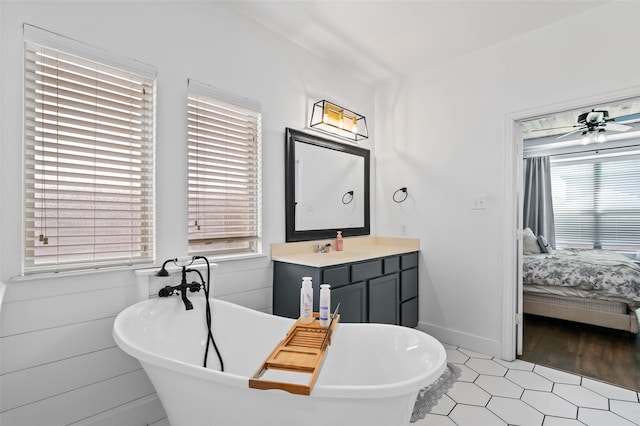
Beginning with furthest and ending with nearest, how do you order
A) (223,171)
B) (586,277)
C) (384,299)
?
1. (586,277)
2. (384,299)
3. (223,171)

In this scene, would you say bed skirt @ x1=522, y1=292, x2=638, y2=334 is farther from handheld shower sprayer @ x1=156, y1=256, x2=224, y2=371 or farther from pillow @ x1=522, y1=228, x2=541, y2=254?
handheld shower sprayer @ x1=156, y1=256, x2=224, y2=371

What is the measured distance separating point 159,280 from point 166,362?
802mm

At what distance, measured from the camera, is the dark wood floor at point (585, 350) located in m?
2.47

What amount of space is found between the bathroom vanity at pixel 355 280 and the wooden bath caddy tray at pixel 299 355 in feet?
1.93

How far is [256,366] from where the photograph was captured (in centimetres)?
176

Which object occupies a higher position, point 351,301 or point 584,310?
point 351,301

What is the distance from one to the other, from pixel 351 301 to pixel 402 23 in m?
2.09

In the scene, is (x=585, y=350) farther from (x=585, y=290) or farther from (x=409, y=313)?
(x=409, y=313)

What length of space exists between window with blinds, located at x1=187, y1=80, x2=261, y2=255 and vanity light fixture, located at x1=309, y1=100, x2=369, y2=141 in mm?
624

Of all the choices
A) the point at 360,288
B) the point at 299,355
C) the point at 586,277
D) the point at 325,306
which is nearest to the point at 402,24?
the point at 360,288

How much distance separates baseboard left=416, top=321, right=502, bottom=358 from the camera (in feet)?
9.14

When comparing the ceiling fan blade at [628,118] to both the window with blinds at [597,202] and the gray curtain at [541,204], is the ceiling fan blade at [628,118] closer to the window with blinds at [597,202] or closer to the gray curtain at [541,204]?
the window with blinds at [597,202]

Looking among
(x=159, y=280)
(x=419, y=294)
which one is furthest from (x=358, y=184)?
(x=159, y=280)

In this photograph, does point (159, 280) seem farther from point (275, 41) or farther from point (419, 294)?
point (419, 294)
